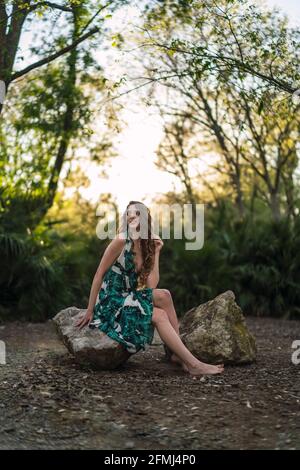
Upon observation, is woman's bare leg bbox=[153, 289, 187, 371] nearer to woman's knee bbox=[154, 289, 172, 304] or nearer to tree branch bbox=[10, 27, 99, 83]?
woman's knee bbox=[154, 289, 172, 304]

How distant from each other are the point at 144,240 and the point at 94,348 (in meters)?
1.04

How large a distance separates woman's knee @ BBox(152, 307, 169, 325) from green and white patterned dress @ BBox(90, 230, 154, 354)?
3cm

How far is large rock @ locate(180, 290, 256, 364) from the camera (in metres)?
5.61

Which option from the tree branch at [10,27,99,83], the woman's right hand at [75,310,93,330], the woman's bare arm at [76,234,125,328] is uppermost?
the tree branch at [10,27,99,83]

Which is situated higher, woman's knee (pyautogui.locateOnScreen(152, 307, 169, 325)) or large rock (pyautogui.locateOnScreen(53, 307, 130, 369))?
woman's knee (pyautogui.locateOnScreen(152, 307, 169, 325))

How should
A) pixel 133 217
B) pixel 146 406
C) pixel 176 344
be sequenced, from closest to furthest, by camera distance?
1. pixel 146 406
2. pixel 176 344
3. pixel 133 217

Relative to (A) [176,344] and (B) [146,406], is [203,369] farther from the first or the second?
(B) [146,406]

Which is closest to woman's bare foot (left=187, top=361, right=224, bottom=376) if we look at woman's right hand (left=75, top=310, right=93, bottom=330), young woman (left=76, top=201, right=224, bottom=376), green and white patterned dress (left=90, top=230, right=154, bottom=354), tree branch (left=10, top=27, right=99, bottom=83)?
young woman (left=76, top=201, right=224, bottom=376)

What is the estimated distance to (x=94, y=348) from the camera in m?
5.34

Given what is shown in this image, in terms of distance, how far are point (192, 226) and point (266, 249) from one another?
2016 millimetres

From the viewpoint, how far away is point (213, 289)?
11.0 m

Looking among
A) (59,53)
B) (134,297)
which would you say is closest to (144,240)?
(134,297)

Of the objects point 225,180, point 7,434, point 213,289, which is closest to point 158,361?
point 7,434
